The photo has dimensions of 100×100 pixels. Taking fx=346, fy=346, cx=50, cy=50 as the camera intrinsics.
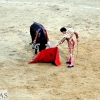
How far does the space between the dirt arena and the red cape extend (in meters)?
0.15

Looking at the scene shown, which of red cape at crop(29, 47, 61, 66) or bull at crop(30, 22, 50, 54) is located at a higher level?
bull at crop(30, 22, 50, 54)

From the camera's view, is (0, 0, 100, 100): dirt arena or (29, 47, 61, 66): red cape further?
(29, 47, 61, 66): red cape

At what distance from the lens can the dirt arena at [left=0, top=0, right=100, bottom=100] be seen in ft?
28.2

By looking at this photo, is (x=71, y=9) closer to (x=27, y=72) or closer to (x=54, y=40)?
(x=54, y=40)

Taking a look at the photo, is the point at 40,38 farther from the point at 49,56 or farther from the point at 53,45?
the point at 53,45

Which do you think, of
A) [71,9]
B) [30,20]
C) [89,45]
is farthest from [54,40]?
[71,9]

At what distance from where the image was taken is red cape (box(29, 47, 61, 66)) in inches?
396

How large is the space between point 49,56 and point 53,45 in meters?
1.55

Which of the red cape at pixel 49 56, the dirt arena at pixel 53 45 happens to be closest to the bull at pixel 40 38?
the red cape at pixel 49 56

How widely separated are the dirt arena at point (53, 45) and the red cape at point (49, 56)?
0.49 feet

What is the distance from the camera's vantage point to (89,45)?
11703 mm

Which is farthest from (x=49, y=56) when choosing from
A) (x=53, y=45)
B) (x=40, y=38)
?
(x=53, y=45)

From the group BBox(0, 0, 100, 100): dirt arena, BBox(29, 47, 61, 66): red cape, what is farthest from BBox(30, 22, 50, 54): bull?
BBox(0, 0, 100, 100): dirt arena

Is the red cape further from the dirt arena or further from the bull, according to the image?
the bull
